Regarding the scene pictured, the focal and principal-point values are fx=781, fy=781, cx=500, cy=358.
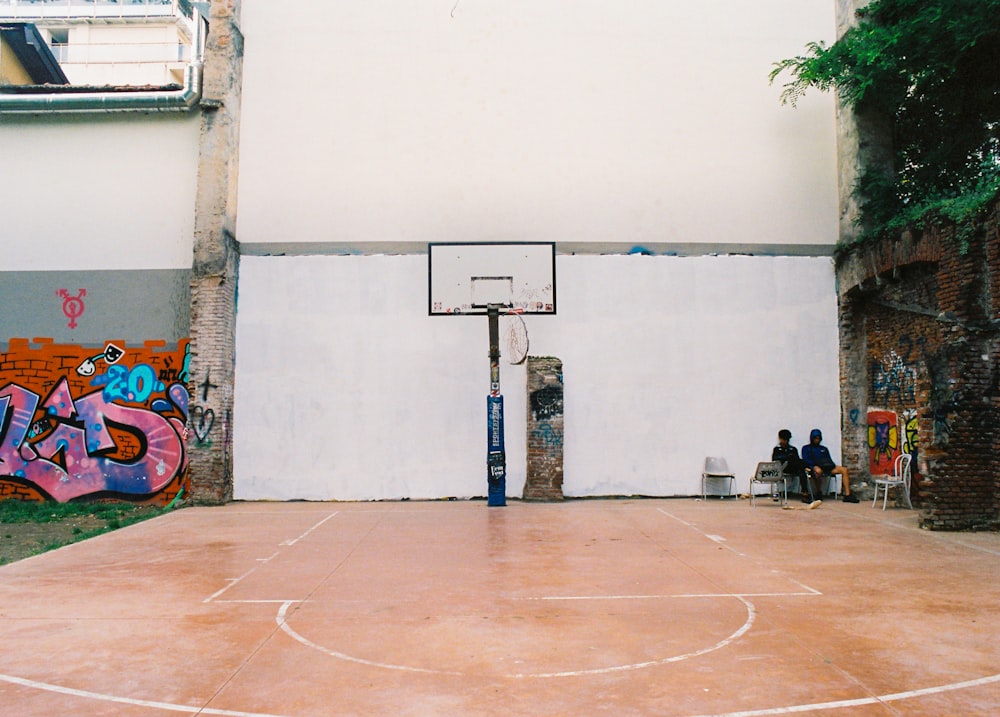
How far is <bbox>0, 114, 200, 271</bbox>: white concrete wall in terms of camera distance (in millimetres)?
14305

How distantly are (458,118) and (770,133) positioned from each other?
5.90 meters

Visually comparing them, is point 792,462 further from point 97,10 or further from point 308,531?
point 97,10

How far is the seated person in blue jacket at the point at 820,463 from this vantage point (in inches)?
527

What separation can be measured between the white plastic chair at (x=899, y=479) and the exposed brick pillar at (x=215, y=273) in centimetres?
1089

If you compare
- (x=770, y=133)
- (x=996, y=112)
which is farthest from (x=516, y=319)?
(x=996, y=112)

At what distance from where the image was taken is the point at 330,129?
1466 centimetres

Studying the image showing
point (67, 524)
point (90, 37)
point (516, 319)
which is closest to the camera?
point (67, 524)

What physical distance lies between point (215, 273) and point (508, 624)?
32.7 feet

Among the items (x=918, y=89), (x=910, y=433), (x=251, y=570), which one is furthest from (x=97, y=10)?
(x=910, y=433)

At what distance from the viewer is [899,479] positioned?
39.9ft

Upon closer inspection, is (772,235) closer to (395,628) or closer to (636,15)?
(636,15)

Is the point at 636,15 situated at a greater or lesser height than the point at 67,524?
greater

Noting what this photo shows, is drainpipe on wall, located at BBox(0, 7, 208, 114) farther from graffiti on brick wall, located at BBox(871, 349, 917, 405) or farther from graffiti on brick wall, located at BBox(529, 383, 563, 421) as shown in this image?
graffiti on brick wall, located at BBox(871, 349, 917, 405)

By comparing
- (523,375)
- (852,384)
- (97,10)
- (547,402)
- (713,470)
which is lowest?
(713,470)
